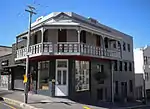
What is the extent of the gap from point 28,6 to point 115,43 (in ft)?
50.0

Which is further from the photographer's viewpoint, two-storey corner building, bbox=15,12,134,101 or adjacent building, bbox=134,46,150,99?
adjacent building, bbox=134,46,150,99

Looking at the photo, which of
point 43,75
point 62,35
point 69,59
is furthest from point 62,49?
point 43,75

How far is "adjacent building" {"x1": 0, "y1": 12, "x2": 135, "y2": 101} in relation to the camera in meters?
18.6

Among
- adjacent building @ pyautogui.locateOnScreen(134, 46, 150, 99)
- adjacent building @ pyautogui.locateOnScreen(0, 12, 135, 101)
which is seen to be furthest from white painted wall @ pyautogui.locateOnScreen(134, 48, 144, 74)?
adjacent building @ pyautogui.locateOnScreen(0, 12, 135, 101)

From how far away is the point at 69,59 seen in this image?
64.3 ft

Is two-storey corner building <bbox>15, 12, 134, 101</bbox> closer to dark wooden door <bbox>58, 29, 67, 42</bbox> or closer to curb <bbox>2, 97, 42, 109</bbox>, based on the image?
dark wooden door <bbox>58, 29, 67, 42</bbox>

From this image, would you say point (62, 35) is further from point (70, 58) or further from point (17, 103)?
point (17, 103)

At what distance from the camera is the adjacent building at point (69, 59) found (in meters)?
18.6

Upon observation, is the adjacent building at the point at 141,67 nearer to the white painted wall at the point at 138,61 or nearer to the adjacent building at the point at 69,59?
the white painted wall at the point at 138,61

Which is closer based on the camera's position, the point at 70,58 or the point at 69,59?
the point at 70,58

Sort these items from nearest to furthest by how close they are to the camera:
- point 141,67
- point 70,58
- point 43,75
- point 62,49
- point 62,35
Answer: point 62,49 < point 70,58 < point 62,35 < point 43,75 < point 141,67

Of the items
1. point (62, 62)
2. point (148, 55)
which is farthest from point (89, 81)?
point (148, 55)

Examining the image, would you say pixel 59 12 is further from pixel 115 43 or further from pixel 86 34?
pixel 115 43

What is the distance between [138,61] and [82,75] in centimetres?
1882
